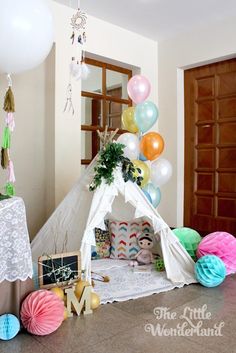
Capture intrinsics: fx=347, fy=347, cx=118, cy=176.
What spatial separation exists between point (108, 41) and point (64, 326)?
3.11 meters

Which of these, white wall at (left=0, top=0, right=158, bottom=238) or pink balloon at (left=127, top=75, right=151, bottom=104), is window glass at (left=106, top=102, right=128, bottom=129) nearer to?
white wall at (left=0, top=0, right=158, bottom=238)

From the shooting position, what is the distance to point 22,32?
2057 mm

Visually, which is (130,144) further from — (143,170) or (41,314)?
(41,314)

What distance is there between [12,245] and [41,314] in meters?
0.41

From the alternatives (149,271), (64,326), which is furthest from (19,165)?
(64,326)

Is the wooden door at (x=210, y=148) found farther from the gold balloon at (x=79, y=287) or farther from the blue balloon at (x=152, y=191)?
the gold balloon at (x=79, y=287)

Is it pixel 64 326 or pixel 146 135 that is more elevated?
pixel 146 135

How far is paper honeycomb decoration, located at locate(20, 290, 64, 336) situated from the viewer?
186 cm

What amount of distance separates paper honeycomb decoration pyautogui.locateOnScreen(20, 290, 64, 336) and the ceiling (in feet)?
9.27

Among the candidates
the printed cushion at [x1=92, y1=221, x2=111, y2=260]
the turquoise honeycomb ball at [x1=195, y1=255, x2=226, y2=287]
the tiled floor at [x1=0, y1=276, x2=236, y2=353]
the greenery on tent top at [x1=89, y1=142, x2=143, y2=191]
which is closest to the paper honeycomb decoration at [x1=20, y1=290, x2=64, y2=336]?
the tiled floor at [x1=0, y1=276, x2=236, y2=353]

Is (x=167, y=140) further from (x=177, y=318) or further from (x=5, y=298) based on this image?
(x=5, y=298)

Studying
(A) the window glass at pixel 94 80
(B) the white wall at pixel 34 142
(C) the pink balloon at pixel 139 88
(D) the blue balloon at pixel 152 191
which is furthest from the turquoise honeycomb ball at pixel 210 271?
(A) the window glass at pixel 94 80

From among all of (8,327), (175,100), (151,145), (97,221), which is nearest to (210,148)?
(175,100)

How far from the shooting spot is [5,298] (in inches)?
76.0
